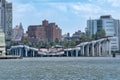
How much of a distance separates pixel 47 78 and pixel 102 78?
26.3 ft

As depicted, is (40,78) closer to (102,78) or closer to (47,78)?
(47,78)

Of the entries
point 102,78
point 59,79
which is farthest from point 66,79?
point 102,78

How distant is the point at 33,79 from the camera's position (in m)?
66.7

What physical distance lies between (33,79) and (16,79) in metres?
2.45

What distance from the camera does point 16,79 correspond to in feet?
219

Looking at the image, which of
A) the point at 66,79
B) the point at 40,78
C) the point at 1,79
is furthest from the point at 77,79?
the point at 1,79

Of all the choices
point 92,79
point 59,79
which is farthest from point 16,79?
point 92,79

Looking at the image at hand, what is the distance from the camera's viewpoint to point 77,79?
65.9m

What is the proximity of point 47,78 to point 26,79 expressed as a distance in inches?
134

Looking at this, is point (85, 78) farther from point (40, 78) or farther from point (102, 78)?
point (40, 78)

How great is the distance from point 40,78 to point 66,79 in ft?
14.2

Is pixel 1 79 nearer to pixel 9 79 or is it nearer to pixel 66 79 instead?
pixel 9 79

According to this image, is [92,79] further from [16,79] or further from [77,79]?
[16,79]

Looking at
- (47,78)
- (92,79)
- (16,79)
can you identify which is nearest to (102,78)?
(92,79)
